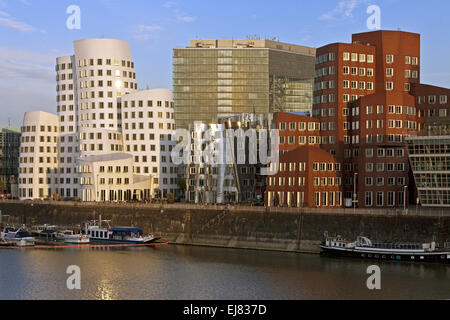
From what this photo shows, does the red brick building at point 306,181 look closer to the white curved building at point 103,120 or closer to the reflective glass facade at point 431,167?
the reflective glass facade at point 431,167

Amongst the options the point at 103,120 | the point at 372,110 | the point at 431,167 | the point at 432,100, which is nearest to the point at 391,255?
the point at 431,167

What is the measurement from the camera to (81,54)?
192 meters

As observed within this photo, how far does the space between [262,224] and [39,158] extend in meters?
92.7

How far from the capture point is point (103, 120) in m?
193

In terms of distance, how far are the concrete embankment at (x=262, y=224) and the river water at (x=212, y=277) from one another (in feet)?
16.4

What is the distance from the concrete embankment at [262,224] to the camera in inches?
4341

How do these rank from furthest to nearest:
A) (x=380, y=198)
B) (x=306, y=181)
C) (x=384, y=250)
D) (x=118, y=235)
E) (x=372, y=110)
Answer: (x=372, y=110) < (x=118, y=235) < (x=306, y=181) < (x=380, y=198) < (x=384, y=250)

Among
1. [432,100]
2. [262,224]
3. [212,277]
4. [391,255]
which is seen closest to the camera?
[212,277]

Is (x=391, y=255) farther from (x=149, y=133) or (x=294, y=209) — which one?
(x=149, y=133)

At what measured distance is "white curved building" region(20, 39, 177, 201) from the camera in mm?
184250

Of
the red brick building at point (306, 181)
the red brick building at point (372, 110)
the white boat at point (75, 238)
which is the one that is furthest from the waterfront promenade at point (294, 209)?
the white boat at point (75, 238)

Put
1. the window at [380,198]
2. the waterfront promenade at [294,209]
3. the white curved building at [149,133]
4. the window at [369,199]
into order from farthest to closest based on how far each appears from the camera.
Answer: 1. the white curved building at [149,133]
2. the window at [369,199]
3. the window at [380,198]
4. the waterfront promenade at [294,209]

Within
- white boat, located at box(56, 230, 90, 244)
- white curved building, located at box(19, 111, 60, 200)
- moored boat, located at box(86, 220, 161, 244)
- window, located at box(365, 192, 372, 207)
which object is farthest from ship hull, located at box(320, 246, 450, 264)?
white curved building, located at box(19, 111, 60, 200)
